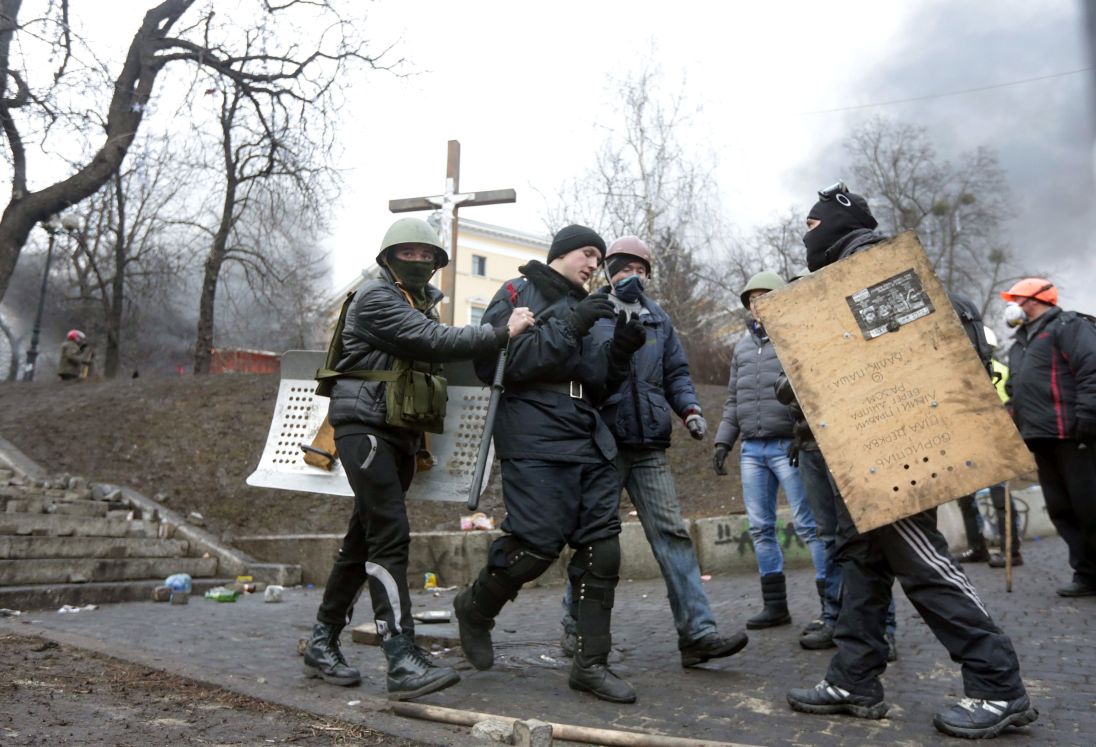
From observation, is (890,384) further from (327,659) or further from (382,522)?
(327,659)

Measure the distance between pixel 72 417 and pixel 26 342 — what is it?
1422 inches

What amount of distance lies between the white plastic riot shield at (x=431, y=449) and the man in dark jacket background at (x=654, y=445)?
74 cm

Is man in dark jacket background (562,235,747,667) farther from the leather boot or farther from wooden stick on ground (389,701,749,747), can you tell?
wooden stick on ground (389,701,749,747)

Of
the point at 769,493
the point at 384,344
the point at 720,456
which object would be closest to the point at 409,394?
the point at 384,344

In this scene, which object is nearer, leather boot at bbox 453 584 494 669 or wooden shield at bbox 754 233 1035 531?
wooden shield at bbox 754 233 1035 531

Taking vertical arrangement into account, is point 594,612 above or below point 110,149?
below

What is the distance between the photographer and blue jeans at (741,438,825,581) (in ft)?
18.0

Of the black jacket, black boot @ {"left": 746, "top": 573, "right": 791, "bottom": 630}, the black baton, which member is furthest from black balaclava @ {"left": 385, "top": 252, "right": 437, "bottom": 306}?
black boot @ {"left": 746, "top": 573, "right": 791, "bottom": 630}

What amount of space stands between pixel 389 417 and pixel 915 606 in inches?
92.2

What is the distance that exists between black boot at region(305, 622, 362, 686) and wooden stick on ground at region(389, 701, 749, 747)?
596 mm

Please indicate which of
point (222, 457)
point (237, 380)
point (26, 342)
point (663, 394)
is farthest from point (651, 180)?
point (26, 342)

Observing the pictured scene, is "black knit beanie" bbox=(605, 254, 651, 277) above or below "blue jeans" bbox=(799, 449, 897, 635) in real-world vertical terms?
above

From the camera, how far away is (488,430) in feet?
13.4

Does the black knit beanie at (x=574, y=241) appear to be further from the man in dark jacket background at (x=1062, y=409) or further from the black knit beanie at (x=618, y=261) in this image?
the man in dark jacket background at (x=1062, y=409)
